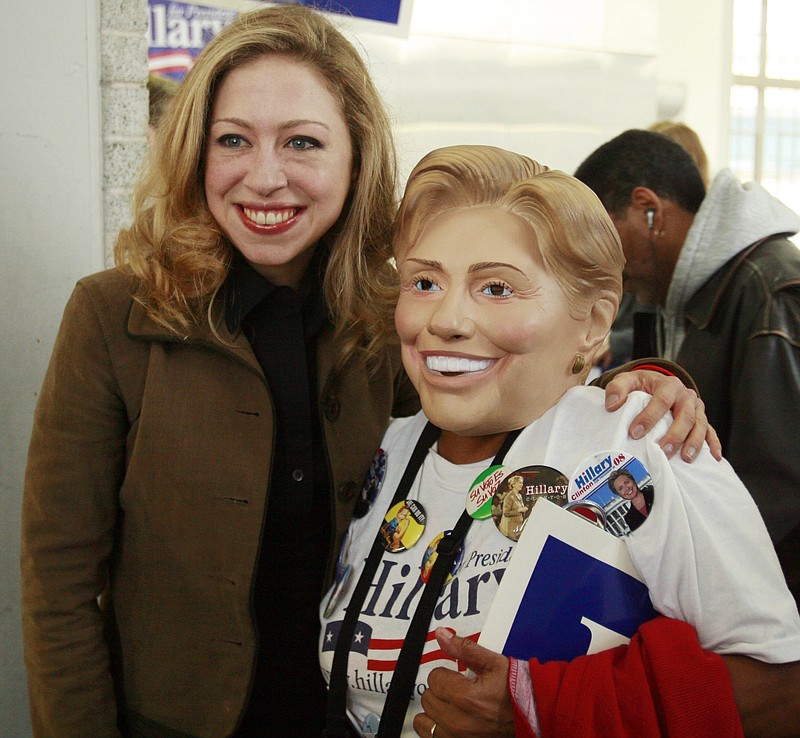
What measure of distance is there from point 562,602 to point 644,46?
16.4ft

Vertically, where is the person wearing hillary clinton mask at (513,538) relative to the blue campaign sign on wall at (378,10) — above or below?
below

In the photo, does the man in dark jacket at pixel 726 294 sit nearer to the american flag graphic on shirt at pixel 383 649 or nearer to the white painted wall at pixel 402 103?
the white painted wall at pixel 402 103

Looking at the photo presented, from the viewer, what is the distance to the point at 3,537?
205 cm

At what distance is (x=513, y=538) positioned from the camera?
4.21ft

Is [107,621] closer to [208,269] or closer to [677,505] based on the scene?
[208,269]

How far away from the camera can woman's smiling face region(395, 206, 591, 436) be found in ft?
4.31

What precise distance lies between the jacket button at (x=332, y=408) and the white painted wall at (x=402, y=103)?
0.70 meters

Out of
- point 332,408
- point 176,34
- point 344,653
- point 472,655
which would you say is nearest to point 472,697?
point 472,655

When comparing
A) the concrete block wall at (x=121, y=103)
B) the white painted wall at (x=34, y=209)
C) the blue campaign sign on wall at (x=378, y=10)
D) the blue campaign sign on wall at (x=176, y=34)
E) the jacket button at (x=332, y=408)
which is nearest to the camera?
the jacket button at (x=332, y=408)

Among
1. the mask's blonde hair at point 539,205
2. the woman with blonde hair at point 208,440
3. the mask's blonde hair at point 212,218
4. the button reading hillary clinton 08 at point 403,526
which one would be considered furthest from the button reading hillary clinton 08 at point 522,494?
the mask's blonde hair at point 212,218

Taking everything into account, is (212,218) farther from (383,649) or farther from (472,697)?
(472,697)

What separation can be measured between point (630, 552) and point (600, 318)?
0.40 m

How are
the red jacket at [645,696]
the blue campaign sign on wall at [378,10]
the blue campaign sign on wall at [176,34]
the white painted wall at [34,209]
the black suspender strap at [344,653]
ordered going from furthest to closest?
the blue campaign sign on wall at [378,10] → the blue campaign sign on wall at [176,34] → the white painted wall at [34,209] → the black suspender strap at [344,653] → the red jacket at [645,696]

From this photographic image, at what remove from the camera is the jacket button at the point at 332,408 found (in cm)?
167
